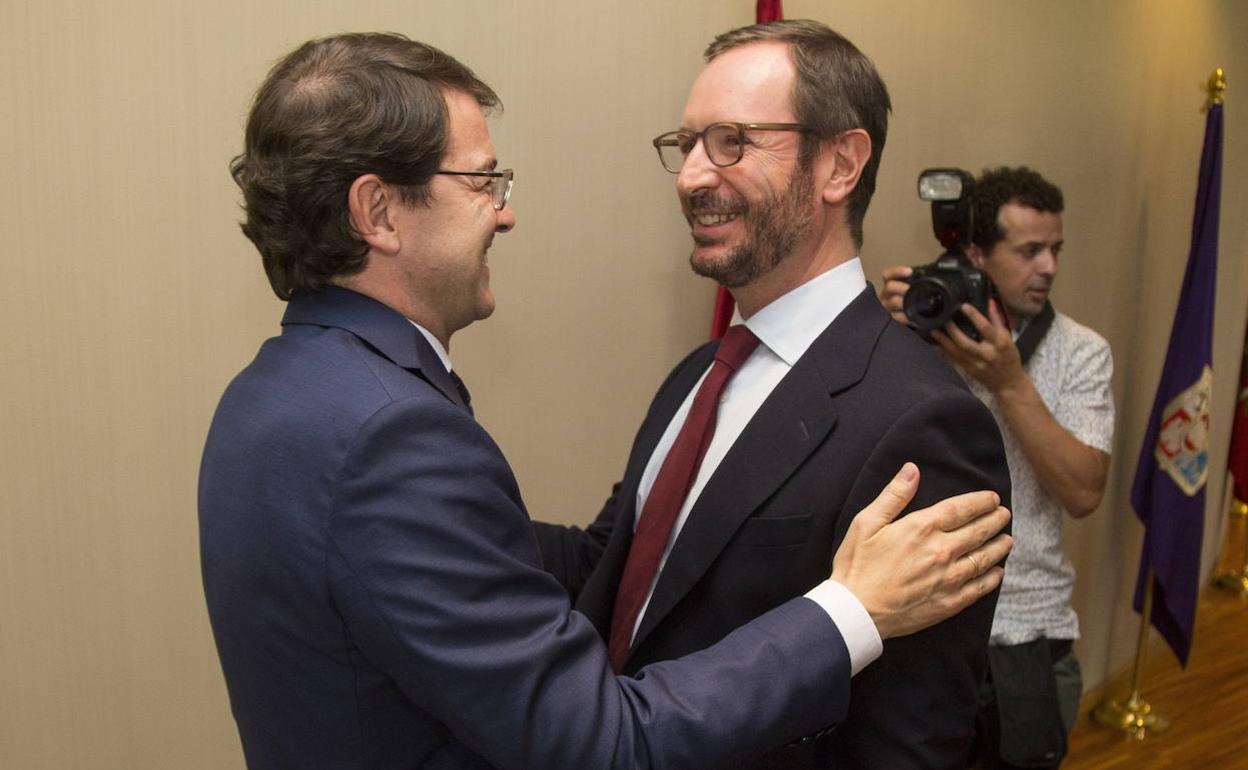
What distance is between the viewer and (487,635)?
1.07 metres

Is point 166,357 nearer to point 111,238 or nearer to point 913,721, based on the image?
point 111,238

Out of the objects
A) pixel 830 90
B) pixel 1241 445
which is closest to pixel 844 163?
pixel 830 90

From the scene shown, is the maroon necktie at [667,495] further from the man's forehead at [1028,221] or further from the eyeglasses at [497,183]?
the man's forehead at [1028,221]

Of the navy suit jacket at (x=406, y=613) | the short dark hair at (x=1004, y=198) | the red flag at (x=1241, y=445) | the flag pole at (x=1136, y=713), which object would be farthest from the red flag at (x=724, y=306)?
the red flag at (x=1241, y=445)

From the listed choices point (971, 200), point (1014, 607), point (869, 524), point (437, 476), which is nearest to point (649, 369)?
point (971, 200)

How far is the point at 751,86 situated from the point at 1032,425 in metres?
1.22

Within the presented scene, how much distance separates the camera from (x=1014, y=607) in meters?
2.62

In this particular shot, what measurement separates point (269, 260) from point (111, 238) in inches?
25.8

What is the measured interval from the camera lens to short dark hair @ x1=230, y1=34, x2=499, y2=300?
4.33 feet

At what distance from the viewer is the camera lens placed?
90.6 inches

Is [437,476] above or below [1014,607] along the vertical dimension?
above

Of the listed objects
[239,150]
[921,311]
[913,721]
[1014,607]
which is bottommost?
[1014,607]

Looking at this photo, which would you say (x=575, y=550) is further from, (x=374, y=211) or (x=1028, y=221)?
(x=1028, y=221)

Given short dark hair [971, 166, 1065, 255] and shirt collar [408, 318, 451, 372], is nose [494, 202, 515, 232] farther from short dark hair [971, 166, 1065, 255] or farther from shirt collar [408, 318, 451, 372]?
short dark hair [971, 166, 1065, 255]
